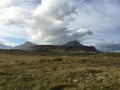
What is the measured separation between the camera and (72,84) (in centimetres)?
3097

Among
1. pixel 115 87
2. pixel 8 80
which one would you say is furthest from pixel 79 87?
pixel 8 80

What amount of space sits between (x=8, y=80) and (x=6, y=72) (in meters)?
4.69

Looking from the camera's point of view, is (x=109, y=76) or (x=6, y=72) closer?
(x=109, y=76)

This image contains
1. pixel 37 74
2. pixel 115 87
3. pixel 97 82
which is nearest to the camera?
pixel 115 87

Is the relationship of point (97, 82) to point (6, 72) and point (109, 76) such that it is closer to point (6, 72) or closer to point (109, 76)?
point (109, 76)

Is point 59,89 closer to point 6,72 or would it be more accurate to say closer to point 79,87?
point 79,87

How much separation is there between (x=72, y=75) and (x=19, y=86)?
692 cm

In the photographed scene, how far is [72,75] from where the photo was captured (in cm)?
3403

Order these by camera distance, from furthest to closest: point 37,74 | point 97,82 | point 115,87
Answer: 1. point 37,74
2. point 97,82
3. point 115,87

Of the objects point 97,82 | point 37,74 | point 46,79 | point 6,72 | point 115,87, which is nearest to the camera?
point 115,87

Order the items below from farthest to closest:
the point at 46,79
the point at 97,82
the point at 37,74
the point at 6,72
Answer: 1. the point at 6,72
2. the point at 37,74
3. the point at 46,79
4. the point at 97,82

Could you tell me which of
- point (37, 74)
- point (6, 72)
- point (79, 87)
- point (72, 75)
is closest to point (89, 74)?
point (72, 75)

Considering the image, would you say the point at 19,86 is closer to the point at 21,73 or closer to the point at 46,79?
the point at 46,79

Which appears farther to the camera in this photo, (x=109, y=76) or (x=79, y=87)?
(x=109, y=76)
